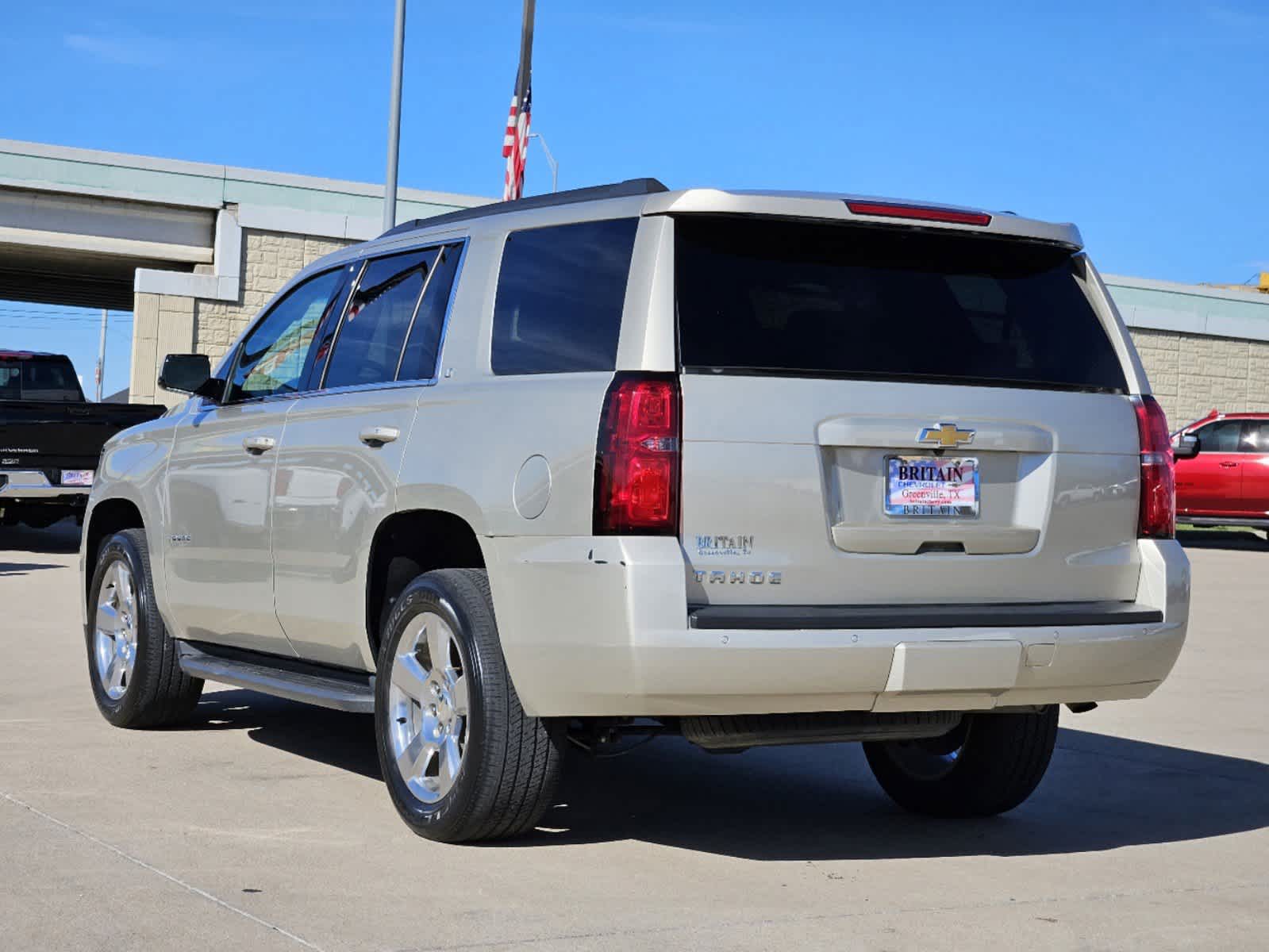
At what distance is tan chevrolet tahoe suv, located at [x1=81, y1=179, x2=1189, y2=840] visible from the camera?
512 cm

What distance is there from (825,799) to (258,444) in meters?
2.49

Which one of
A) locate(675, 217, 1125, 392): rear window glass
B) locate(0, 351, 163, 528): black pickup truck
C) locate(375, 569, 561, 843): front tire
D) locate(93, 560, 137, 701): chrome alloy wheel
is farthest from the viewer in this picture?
locate(0, 351, 163, 528): black pickup truck

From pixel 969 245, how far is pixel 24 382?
778 inches

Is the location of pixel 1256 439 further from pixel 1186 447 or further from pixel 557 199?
pixel 557 199

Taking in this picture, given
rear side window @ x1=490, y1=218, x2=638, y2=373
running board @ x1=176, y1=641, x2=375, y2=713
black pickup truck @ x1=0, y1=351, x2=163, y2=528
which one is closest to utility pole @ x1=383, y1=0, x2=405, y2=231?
black pickup truck @ x1=0, y1=351, x2=163, y2=528

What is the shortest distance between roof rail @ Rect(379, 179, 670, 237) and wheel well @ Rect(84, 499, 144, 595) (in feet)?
7.77

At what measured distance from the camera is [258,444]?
6949mm

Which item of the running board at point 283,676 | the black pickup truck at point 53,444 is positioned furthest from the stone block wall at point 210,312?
the running board at point 283,676

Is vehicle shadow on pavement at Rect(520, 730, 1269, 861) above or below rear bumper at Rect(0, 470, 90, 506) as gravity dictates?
below

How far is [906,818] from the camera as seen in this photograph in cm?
662

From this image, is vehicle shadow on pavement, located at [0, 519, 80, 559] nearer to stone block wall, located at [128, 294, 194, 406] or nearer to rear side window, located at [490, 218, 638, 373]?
stone block wall, located at [128, 294, 194, 406]

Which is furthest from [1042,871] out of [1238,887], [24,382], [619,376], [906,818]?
[24,382]

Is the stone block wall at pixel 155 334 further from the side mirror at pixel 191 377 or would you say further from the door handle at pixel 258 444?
the door handle at pixel 258 444

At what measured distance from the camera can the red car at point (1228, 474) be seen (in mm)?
26359
